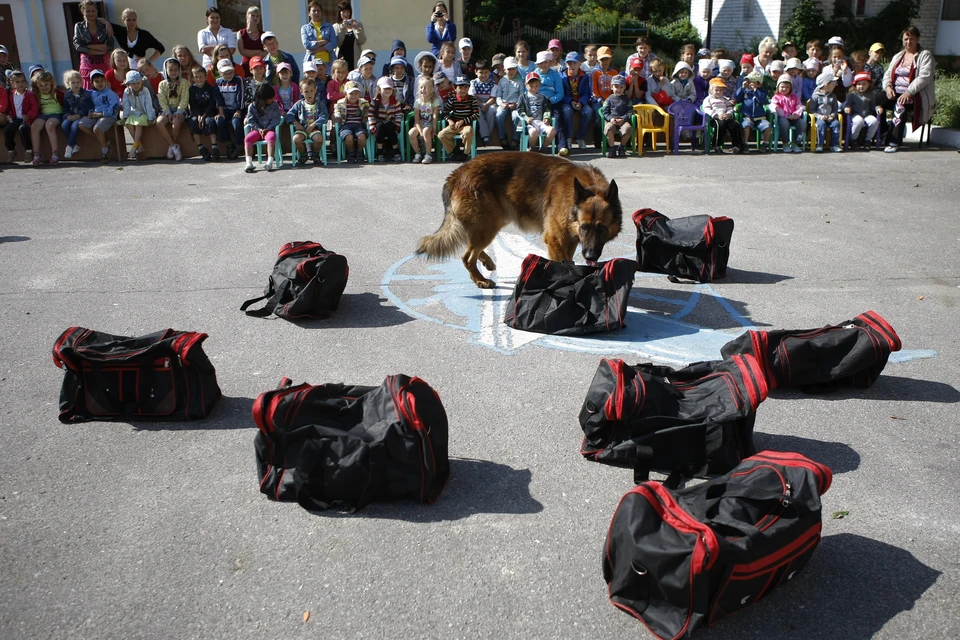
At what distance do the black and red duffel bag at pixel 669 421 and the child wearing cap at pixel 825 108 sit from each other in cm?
1270

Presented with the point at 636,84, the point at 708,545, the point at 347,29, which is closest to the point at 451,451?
the point at 708,545

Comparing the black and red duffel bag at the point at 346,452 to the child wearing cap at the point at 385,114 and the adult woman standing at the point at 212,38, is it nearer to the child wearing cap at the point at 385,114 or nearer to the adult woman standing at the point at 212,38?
the child wearing cap at the point at 385,114

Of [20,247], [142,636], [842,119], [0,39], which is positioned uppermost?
[0,39]

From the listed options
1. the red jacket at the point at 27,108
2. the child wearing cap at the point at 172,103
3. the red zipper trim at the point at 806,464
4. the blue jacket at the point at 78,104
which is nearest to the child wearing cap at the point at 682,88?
the child wearing cap at the point at 172,103

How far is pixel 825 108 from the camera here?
1527cm

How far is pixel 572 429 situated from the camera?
182 inches

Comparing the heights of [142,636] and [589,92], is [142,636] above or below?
below

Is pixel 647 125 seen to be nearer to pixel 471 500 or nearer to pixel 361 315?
pixel 361 315

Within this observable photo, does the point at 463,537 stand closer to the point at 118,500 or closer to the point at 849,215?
the point at 118,500

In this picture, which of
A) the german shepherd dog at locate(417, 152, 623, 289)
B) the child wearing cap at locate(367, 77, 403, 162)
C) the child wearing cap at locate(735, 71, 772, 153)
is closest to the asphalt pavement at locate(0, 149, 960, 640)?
the german shepherd dog at locate(417, 152, 623, 289)

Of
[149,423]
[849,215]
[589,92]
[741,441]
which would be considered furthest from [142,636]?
A: [589,92]

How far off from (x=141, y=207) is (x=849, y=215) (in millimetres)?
9559

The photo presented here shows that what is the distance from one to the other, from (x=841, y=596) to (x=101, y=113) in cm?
1499

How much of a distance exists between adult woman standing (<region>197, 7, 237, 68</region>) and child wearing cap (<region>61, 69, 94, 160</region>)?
2.47 meters
